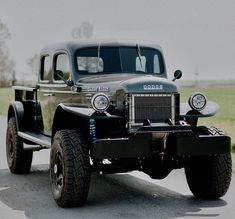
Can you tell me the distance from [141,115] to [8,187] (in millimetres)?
2456

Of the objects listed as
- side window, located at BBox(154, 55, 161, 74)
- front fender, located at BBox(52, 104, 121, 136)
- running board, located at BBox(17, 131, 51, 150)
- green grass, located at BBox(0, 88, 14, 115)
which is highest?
side window, located at BBox(154, 55, 161, 74)

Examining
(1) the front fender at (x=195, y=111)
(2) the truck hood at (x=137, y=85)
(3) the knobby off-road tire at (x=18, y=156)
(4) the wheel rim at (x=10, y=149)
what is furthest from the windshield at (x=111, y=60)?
(4) the wheel rim at (x=10, y=149)

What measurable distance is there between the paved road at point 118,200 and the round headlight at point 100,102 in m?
1.20

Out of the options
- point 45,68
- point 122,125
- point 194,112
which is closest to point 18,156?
point 45,68

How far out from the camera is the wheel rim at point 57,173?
7486mm

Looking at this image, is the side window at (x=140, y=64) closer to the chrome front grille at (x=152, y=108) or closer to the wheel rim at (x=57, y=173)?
the chrome front grille at (x=152, y=108)

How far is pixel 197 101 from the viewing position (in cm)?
792

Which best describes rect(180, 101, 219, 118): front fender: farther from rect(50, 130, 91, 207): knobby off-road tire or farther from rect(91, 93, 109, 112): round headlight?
rect(50, 130, 91, 207): knobby off-road tire

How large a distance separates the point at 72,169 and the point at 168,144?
47.3 inches

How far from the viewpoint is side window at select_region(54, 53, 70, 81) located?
8898mm

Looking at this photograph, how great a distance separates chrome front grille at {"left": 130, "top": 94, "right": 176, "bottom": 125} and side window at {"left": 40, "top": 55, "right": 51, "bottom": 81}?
2482 millimetres

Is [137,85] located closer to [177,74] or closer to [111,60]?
[111,60]

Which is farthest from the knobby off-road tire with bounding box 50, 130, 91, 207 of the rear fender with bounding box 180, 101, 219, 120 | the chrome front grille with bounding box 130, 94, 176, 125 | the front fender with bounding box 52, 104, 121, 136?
the rear fender with bounding box 180, 101, 219, 120

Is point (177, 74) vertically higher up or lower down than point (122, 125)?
higher up
